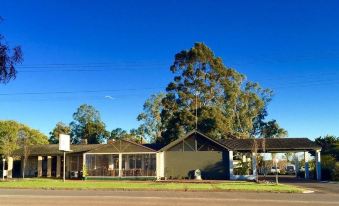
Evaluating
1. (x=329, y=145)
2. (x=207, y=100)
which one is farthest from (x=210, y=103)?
(x=329, y=145)

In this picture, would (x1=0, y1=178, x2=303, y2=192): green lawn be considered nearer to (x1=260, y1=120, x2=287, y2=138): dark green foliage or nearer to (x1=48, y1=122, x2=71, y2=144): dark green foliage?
(x1=260, y1=120, x2=287, y2=138): dark green foliage

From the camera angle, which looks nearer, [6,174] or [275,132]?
[6,174]

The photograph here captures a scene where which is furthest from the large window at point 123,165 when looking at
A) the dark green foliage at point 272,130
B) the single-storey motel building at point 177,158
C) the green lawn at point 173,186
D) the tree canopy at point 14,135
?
the dark green foliage at point 272,130

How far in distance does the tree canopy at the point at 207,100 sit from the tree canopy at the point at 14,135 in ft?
59.1

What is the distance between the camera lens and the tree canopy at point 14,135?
169ft

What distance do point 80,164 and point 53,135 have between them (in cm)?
3457

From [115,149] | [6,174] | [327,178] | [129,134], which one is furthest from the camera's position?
[129,134]

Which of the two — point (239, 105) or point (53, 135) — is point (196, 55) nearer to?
point (239, 105)

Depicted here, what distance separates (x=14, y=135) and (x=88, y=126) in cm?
2203

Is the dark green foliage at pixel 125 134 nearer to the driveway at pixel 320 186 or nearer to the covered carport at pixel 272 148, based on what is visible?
the covered carport at pixel 272 148

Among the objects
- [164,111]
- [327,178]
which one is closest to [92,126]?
[164,111]

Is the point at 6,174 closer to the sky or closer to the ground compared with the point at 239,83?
closer to the ground

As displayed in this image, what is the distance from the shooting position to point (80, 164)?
50.8 m

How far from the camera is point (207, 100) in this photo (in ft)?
205
